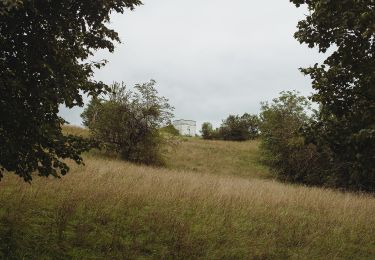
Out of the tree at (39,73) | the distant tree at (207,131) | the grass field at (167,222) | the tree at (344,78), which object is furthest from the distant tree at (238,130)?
the tree at (39,73)

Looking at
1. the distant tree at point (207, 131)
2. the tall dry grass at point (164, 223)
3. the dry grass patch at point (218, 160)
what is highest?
the distant tree at point (207, 131)

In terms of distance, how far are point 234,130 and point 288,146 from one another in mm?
29946

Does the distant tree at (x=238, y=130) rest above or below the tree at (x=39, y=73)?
above

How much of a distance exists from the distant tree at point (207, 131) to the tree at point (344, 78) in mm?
53598

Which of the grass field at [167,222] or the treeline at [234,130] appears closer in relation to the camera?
the grass field at [167,222]

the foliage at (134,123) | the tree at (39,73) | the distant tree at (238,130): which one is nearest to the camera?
the tree at (39,73)

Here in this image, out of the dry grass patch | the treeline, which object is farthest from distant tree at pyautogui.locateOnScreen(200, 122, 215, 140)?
the dry grass patch

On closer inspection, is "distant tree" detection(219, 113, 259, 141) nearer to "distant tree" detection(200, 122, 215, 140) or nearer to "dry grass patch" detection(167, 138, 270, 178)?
"distant tree" detection(200, 122, 215, 140)

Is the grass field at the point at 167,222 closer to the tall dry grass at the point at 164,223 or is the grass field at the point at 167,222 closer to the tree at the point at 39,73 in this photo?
the tall dry grass at the point at 164,223

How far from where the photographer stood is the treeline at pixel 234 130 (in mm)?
62178

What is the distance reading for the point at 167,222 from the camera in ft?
33.0

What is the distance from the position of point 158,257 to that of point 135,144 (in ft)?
72.7

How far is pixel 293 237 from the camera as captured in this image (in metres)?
10.5

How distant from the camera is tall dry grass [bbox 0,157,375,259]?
27.5 ft
